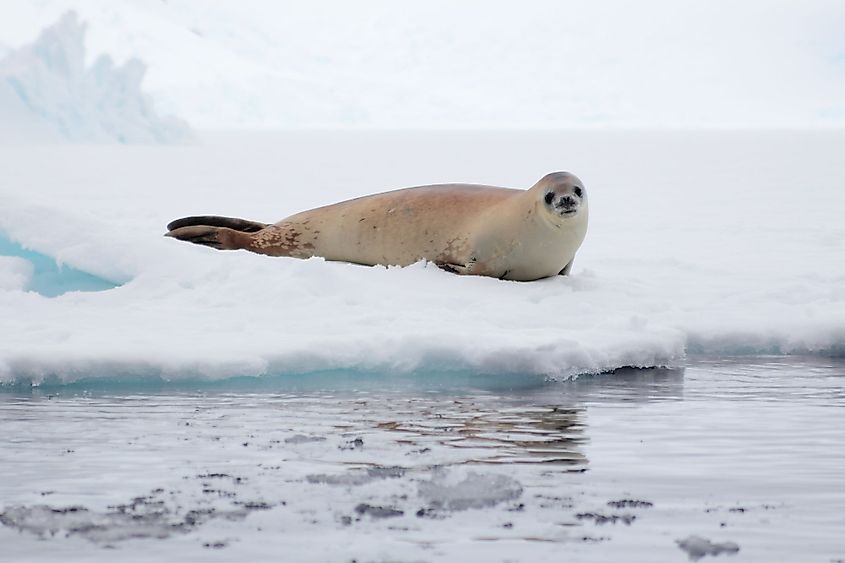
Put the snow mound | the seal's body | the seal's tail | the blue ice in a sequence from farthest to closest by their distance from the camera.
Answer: the snow mound, the seal's tail, the seal's body, the blue ice

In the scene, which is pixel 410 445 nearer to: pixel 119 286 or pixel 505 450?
pixel 505 450

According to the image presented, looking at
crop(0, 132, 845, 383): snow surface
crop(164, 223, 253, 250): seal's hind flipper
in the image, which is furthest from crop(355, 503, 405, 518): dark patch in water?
crop(164, 223, 253, 250): seal's hind flipper

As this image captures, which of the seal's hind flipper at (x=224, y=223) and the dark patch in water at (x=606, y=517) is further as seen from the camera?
the seal's hind flipper at (x=224, y=223)

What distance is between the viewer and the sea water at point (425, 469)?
237cm

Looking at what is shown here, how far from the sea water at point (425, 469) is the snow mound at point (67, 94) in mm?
18484

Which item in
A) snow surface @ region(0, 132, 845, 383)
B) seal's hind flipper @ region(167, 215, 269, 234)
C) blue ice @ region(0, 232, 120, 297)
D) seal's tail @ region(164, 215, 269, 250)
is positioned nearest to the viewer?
snow surface @ region(0, 132, 845, 383)

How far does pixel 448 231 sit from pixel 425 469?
308cm

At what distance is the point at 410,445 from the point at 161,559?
1051mm

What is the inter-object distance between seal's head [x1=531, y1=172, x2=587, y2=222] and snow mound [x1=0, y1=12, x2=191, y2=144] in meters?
16.8

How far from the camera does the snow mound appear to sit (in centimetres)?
2153

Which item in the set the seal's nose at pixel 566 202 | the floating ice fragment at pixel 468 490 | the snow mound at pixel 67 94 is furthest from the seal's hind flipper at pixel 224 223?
the snow mound at pixel 67 94

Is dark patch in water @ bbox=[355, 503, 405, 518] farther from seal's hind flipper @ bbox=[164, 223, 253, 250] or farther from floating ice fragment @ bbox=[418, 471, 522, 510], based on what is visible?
seal's hind flipper @ bbox=[164, 223, 253, 250]

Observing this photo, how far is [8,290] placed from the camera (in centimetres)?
525

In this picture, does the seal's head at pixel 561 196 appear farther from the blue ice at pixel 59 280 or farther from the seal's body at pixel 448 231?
the blue ice at pixel 59 280
